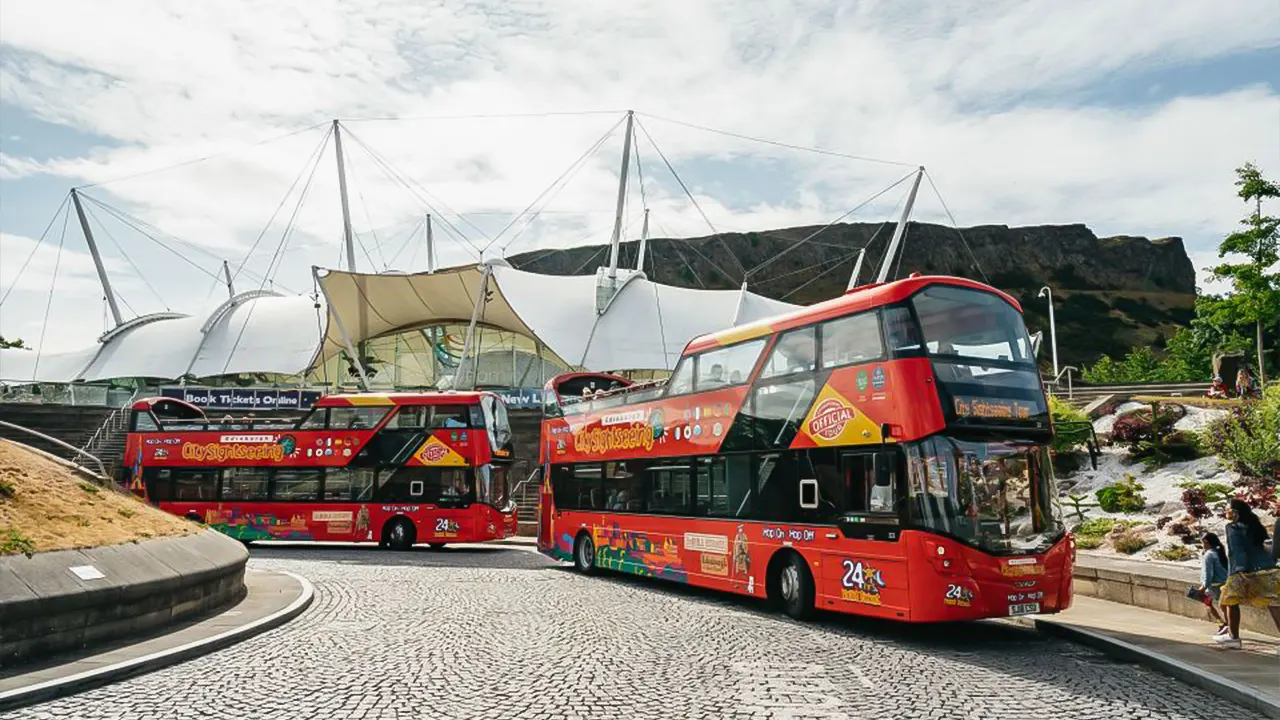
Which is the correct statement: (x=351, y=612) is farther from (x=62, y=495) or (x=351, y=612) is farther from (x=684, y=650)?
(x=684, y=650)

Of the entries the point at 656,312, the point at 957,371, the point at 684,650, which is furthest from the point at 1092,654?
the point at 656,312

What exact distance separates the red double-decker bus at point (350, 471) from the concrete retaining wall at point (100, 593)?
12321 mm

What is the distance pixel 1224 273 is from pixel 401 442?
23511 mm

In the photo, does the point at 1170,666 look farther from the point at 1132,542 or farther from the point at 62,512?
the point at 62,512

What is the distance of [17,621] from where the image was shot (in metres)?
8.19

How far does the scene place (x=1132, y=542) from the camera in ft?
54.6

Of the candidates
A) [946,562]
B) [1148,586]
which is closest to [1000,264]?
[1148,586]

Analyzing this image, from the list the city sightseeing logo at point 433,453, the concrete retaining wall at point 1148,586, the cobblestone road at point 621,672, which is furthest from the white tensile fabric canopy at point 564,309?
the cobblestone road at point 621,672

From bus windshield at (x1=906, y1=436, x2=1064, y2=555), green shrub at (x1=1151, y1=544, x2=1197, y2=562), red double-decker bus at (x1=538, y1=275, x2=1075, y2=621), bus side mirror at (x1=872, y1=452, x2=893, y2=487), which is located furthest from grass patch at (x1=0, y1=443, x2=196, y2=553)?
green shrub at (x1=1151, y1=544, x2=1197, y2=562)

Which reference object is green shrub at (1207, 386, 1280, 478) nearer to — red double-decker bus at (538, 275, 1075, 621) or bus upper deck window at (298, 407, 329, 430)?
red double-decker bus at (538, 275, 1075, 621)

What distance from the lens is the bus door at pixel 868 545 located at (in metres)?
11.4

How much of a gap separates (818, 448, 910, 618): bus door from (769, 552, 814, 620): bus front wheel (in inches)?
14.5

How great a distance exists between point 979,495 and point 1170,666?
256cm

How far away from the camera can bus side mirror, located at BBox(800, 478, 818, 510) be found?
510 inches
